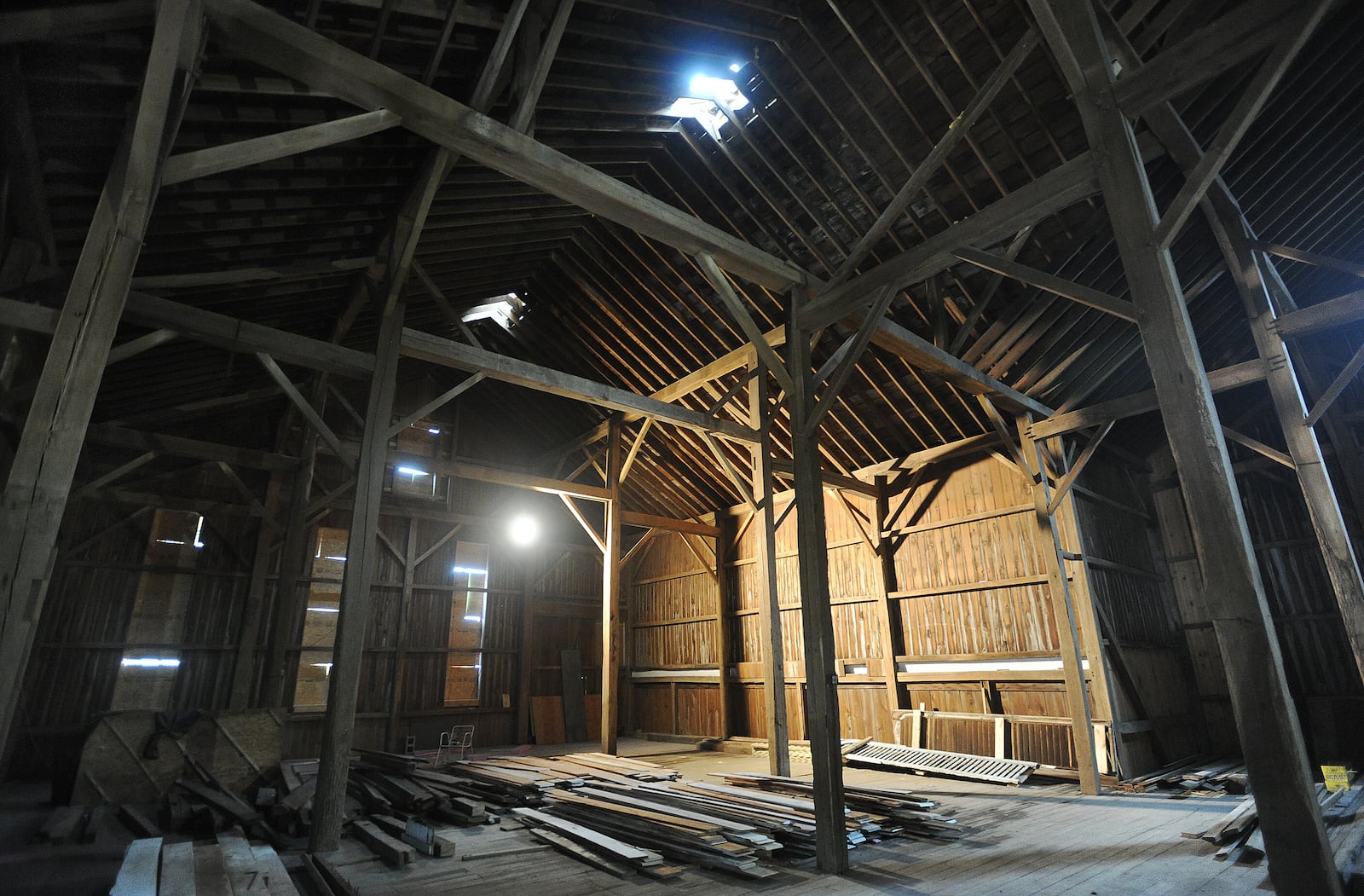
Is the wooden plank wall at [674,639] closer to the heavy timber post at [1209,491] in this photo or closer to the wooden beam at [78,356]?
the heavy timber post at [1209,491]

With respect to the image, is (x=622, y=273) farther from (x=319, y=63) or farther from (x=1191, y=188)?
(x=1191, y=188)

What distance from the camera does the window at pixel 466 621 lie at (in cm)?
1357

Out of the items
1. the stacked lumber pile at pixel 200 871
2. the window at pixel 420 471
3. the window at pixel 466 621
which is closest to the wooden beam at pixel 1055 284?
the stacked lumber pile at pixel 200 871

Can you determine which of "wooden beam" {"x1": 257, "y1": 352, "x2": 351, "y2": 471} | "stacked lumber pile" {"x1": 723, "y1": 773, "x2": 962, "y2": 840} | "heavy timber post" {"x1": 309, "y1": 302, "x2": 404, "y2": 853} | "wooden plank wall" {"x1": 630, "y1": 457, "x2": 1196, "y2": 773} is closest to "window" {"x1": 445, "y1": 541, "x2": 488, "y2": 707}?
"wooden plank wall" {"x1": 630, "y1": 457, "x2": 1196, "y2": 773}

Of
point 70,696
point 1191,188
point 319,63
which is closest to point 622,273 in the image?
point 319,63

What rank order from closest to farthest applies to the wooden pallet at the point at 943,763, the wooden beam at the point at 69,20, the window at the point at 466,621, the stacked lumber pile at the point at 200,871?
the wooden beam at the point at 69,20, the stacked lumber pile at the point at 200,871, the wooden pallet at the point at 943,763, the window at the point at 466,621

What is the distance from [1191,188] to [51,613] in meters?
14.1

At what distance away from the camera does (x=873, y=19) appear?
21.3 ft

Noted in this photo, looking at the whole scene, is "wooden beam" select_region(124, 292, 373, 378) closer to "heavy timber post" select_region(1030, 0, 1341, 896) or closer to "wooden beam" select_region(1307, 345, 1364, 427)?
"heavy timber post" select_region(1030, 0, 1341, 896)

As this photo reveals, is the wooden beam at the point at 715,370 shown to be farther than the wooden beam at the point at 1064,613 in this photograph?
Yes

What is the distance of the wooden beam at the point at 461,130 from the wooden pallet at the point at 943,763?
6968mm

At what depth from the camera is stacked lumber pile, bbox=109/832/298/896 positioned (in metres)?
3.77

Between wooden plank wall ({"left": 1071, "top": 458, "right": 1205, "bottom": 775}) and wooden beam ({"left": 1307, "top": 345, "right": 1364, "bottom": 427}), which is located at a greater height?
wooden beam ({"left": 1307, "top": 345, "right": 1364, "bottom": 427})

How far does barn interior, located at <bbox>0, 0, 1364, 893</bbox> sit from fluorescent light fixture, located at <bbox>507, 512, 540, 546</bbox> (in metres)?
0.20
